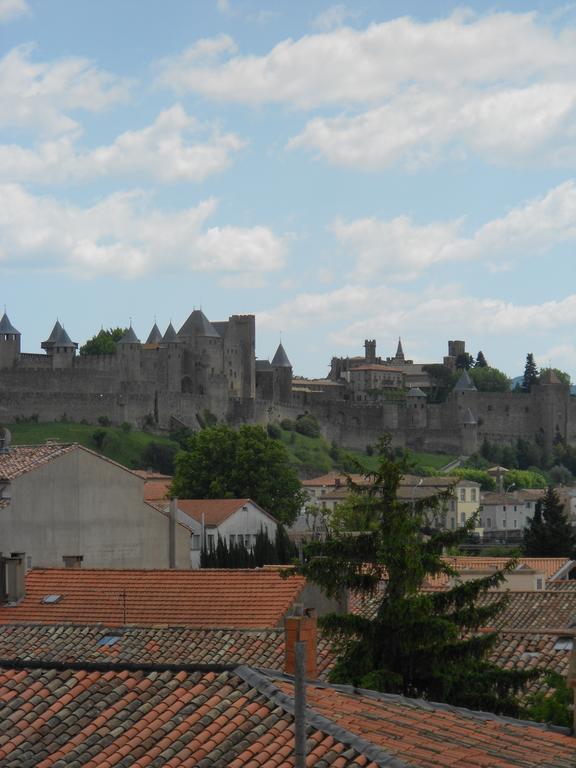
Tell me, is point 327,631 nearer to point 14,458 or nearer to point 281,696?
point 281,696

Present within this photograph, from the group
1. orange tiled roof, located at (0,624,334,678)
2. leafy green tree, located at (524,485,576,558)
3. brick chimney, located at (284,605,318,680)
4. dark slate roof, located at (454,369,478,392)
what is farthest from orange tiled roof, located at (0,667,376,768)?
dark slate roof, located at (454,369,478,392)

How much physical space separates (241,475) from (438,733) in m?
64.1

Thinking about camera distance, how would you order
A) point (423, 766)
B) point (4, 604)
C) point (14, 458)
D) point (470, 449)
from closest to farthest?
point (423, 766) → point (4, 604) → point (14, 458) → point (470, 449)

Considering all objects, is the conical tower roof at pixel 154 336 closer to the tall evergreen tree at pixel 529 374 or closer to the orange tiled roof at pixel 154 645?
the tall evergreen tree at pixel 529 374

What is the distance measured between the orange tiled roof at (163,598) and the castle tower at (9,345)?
106m

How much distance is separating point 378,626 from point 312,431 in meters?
121

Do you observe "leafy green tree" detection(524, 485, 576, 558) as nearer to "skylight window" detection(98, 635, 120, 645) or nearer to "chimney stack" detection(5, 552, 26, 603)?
"chimney stack" detection(5, 552, 26, 603)

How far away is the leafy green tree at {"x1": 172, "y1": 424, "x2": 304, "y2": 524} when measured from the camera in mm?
76562

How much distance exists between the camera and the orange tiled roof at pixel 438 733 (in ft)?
43.5

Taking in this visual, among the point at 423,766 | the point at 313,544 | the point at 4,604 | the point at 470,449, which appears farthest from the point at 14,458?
the point at 470,449

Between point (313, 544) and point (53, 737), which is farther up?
point (313, 544)

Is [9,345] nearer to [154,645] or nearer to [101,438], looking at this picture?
[101,438]

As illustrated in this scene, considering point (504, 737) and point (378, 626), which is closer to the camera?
point (504, 737)

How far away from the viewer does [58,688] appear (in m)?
14.8
